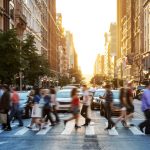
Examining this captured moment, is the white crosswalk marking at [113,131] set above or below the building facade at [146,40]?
below

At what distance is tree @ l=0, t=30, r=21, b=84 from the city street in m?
24.2

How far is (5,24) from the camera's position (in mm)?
62438

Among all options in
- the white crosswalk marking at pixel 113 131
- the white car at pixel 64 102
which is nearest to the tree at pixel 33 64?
the white car at pixel 64 102

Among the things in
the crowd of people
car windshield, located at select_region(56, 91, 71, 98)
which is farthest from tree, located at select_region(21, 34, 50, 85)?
the crowd of people

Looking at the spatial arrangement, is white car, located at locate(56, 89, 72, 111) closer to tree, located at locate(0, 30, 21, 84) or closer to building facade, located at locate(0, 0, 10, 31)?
tree, located at locate(0, 30, 21, 84)

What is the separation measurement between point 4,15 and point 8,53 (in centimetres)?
1696

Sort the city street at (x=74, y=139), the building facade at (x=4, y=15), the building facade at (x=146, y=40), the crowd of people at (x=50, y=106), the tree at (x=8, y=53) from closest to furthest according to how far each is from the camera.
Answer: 1. the city street at (x=74, y=139)
2. the crowd of people at (x=50, y=106)
3. the tree at (x=8, y=53)
4. the building facade at (x=4, y=15)
5. the building facade at (x=146, y=40)

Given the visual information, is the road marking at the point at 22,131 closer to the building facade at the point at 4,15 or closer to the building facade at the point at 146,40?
the building facade at the point at 4,15

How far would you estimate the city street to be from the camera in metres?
14.8

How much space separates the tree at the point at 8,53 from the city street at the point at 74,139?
24219 mm

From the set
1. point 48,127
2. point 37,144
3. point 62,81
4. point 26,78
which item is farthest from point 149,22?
point 37,144

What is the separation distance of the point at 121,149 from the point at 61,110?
21192 mm

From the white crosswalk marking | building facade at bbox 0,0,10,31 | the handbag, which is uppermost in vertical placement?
building facade at bbox 0,0,10,31

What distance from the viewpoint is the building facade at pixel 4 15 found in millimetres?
59909
